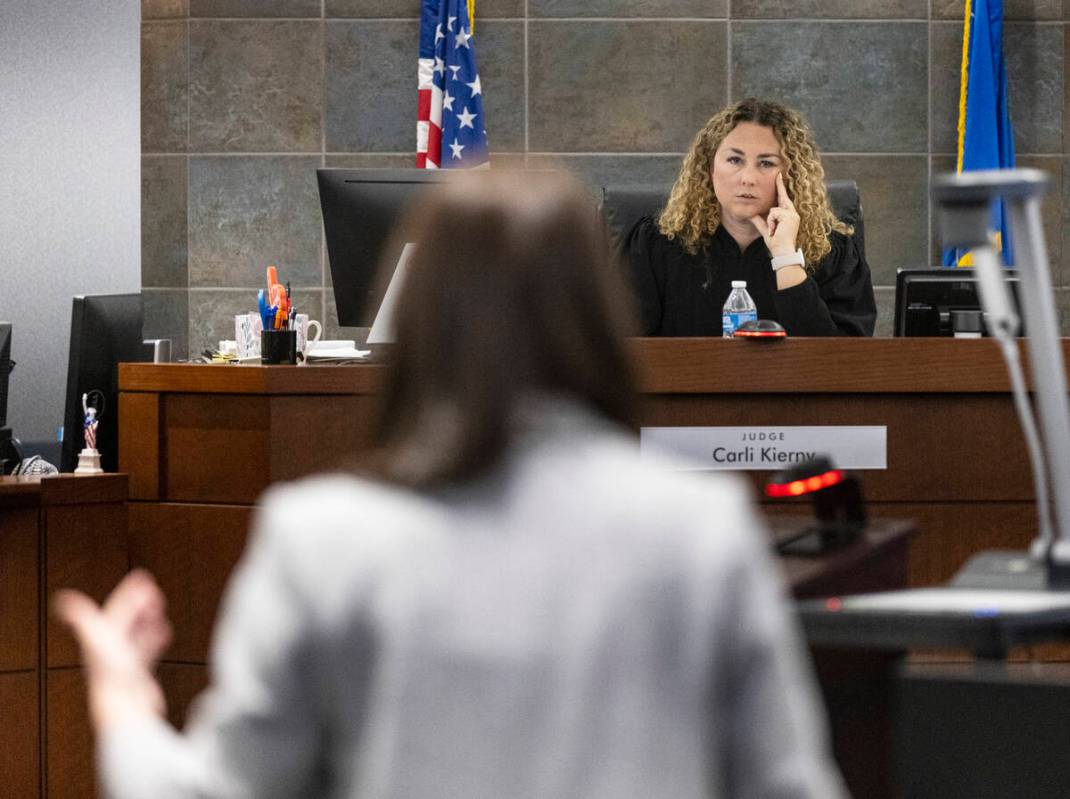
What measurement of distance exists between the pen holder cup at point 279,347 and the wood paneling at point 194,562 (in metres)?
0.33

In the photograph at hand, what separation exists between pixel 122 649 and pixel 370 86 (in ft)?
16.3

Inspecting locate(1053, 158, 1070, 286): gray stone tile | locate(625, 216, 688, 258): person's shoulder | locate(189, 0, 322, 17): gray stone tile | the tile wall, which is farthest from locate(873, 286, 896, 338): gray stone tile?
locate(189, 0, 322, 17): gray stone tile

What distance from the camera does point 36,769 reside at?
3166 mm

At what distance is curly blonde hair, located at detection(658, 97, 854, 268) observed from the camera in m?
3.71

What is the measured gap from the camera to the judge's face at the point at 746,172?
373 cm

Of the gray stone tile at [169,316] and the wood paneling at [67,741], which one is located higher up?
the gray stone tile at [169,316]

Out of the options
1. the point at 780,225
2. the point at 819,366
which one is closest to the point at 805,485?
the point at 819,366

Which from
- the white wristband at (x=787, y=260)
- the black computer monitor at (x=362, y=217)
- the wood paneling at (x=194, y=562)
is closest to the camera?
the wood paneling at (x=194, y=562)

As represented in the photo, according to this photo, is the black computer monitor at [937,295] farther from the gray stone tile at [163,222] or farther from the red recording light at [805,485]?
the gray stone tile at [163,222]

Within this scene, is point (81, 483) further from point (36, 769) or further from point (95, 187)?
point (95, 187)

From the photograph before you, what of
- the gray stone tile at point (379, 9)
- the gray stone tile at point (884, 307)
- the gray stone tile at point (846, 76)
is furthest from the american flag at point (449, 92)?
the gray stone tile at point (884, 307)

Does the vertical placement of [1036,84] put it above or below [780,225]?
above

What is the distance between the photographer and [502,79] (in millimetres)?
5773

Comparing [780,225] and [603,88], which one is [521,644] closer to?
[780,225]
